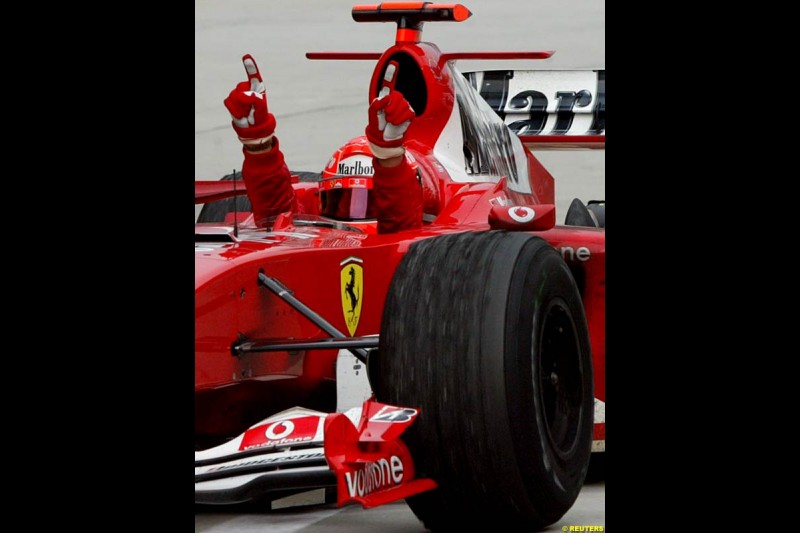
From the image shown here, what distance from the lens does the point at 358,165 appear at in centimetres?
491

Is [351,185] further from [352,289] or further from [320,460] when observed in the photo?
[320,460]

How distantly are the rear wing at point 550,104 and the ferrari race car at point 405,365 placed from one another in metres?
2.24

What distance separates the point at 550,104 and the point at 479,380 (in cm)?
390

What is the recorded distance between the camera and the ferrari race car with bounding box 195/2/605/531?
3348 mm

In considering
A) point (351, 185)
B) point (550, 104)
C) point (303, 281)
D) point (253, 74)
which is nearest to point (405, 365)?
point (303, 281)

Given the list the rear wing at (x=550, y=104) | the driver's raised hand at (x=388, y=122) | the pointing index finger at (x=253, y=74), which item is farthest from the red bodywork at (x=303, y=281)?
the rear wing at (x=550, y=104)

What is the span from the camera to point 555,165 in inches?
445

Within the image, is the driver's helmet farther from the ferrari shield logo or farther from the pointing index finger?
the ferrari shield logo

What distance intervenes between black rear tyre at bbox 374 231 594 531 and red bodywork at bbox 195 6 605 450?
1.23ft

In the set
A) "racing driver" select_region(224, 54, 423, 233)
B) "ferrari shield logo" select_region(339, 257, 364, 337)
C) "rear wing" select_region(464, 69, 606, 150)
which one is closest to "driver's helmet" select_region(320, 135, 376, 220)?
"racing driver" select_region(224, 54, 423, 233)

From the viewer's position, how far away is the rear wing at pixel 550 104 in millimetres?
6934
